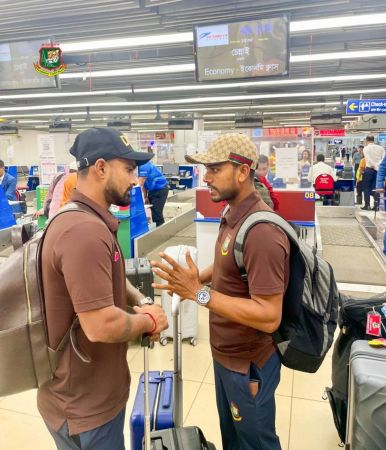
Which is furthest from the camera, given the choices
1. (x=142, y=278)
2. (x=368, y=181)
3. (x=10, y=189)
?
(x=368, y=181)

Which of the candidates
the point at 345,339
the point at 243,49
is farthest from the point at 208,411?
the point at 243,49

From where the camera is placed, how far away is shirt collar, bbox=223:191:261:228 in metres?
1.64

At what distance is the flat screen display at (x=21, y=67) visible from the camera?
222 inches

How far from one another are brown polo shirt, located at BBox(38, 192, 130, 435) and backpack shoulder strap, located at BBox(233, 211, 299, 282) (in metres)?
0.46

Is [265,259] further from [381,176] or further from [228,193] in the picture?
[381,176]

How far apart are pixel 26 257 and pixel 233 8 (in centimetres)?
441

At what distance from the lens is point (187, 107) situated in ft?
49.8

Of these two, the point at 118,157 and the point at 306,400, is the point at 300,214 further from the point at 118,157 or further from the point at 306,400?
the point at 118,157

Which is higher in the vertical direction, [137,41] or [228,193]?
[137,41]

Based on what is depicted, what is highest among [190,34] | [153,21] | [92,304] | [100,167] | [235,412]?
[153,21]

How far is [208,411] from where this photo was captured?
8.82 feet

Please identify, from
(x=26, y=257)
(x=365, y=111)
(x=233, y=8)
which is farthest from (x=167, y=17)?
(x=365, y=111)

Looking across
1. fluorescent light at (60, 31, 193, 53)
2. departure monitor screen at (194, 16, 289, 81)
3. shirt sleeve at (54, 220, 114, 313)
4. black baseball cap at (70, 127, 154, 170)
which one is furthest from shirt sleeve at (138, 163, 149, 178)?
shirt sleeve at (54, 220, 114, 313)

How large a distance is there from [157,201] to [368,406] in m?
6.49
